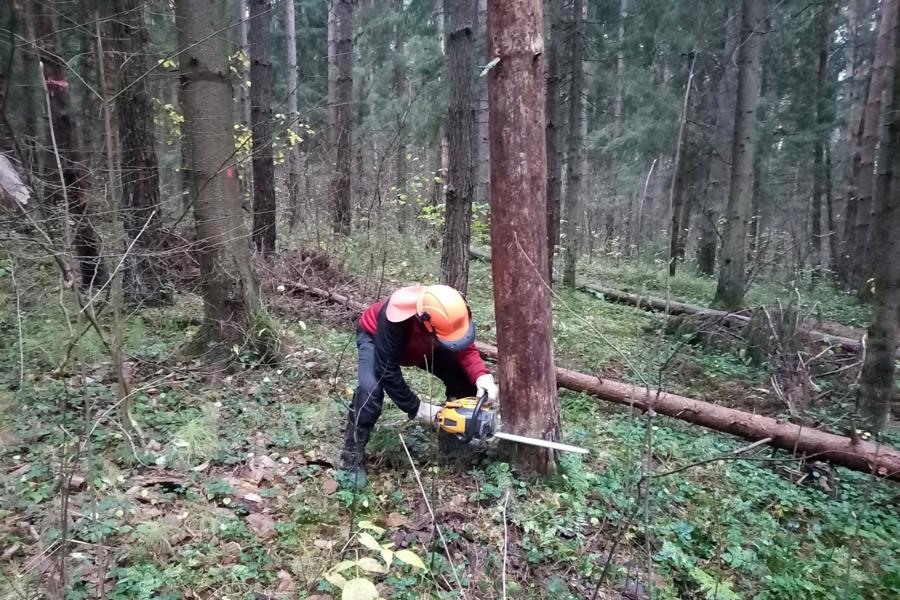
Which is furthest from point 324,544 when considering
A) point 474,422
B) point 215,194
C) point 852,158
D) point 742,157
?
point 852,158

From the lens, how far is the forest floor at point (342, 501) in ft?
8.82

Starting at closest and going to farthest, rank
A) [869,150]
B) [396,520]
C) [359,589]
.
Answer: [359,589] → [396,520] → [869,150]

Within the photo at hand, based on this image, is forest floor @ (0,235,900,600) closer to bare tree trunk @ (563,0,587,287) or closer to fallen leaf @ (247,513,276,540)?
fallen leaf @ (247,513,276,540)

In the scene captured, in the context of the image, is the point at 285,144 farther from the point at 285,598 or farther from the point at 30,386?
the point at 285,598

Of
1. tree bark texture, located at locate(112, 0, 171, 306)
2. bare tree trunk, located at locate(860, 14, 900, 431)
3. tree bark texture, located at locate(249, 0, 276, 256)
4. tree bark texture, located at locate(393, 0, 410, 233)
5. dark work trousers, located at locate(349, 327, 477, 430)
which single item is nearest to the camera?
dark work trousers, located at locate(349, 327, 477, 430)

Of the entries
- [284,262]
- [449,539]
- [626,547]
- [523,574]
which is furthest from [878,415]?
[284,262]

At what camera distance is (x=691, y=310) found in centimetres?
946

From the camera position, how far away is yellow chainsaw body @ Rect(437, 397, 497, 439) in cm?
348

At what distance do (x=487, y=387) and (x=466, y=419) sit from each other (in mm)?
320

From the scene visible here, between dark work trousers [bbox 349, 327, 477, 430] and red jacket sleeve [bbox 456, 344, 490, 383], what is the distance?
69 millimetres

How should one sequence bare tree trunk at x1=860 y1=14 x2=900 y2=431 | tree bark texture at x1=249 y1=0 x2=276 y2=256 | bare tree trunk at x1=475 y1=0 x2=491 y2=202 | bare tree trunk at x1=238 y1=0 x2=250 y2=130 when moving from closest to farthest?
bare tree trunk at x1=860 y1=14 x2=900 y2=431 → tree bark texture at x1=249 y1=0 x2=276 y2=256 → bare tree trunk at x1=238 y1=0 x2=250 y2=130 → bare tree trunk at x1=475 y1=0 x2=491 y2=202

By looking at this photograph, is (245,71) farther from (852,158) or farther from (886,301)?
(852,158)

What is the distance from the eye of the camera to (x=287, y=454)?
397cm

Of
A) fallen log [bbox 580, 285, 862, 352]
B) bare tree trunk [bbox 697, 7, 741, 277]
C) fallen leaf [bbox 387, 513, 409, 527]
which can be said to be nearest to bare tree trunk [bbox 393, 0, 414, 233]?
fallen log [bbox 580, 285, 862, 352]
